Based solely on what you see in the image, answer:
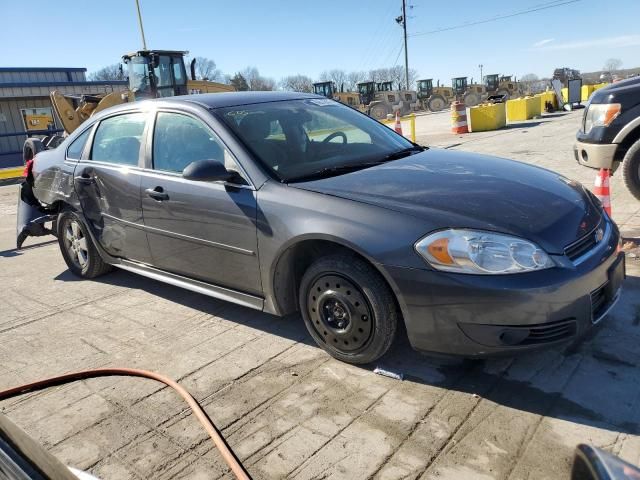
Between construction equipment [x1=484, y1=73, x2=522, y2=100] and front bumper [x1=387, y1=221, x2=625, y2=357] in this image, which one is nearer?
front bumper [x1=387, y1=221, x2=625, y2=357]

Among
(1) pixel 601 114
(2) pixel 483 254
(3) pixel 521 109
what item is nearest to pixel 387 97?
Answer: (3) pixel 521 109

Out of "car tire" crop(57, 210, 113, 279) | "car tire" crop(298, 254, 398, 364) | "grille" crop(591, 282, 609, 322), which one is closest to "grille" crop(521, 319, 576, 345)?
"grille" crop(591, 282, 609, 322)

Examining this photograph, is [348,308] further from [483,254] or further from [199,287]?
[199,287]

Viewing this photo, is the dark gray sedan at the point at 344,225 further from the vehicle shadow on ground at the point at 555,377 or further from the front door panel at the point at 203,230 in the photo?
the vehicle shadow on ground at the point at 555,377

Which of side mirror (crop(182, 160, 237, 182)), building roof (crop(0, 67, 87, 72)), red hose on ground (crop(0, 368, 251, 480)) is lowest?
red hose on ground (crop(0, 368, 251, 480))

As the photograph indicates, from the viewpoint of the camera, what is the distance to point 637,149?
560cm

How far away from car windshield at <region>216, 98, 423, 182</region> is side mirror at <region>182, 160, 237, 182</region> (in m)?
0.27

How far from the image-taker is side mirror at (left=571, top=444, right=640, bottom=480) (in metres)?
1.01

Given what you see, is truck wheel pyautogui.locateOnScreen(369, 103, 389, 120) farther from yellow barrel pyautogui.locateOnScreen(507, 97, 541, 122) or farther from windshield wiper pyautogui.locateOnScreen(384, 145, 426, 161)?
windshield wiper pyautogui.locateOnScreen(384, 145, 426, 161)

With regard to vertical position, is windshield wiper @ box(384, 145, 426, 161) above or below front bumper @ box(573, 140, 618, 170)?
above

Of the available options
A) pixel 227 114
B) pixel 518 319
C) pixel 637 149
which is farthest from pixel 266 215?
pixel 637 149

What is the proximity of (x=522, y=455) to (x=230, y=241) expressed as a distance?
6.67ft

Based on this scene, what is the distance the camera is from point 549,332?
2.50 m

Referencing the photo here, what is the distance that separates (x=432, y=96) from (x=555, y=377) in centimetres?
Answer: 4397
